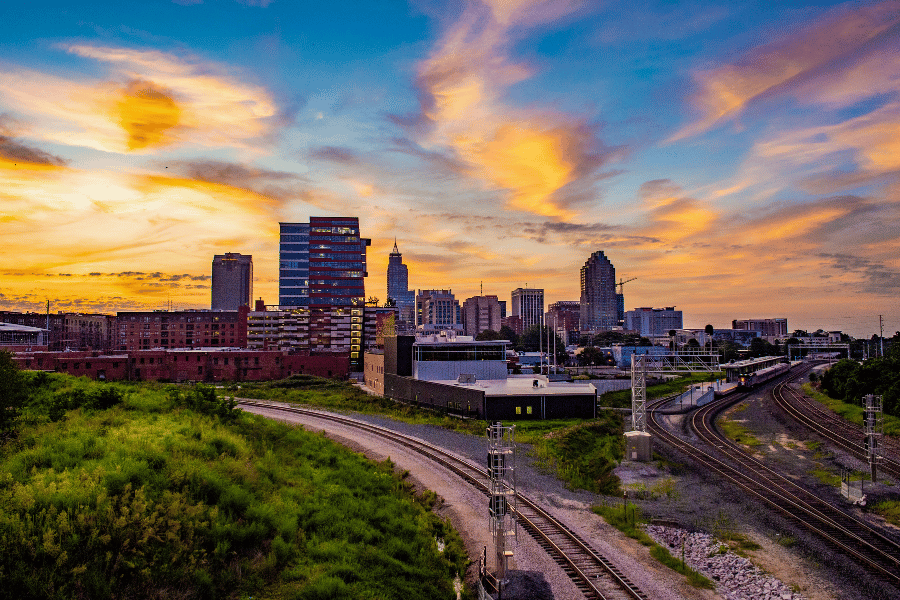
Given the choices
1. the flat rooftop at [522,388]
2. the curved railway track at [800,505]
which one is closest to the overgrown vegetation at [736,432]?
the curved railway track at [800,505]

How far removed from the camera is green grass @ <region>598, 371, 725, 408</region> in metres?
69.8

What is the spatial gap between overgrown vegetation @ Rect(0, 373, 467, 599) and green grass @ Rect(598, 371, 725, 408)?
48225 millimetres

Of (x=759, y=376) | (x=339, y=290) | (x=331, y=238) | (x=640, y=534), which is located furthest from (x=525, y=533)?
(x=331, y=238)

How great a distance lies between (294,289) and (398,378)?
125339mm

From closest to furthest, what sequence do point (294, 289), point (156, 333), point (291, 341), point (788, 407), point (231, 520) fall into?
point (231, 520) < point (788, 407) < point (291, 341) < point (156, 333) < point (294, 289)

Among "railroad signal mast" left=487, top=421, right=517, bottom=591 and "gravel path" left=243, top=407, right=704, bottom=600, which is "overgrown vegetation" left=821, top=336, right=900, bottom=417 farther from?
"railroad signal mast" left=487, top=421, right=517, bottom=591

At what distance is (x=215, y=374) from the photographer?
86000 millimetres

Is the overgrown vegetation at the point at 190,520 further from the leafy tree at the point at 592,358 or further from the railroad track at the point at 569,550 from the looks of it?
the leafy tree at the point at 592,358

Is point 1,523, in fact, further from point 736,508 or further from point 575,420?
point 575,420

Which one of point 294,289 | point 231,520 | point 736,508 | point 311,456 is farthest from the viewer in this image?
point 294,289

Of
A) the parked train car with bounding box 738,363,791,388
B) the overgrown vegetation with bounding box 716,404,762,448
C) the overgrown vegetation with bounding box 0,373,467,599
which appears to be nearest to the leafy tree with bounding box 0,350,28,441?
the overgrown vegetation with bounding box 0,373,467,599

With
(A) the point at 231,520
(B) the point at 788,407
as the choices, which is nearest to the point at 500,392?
(A) the point at 231,520

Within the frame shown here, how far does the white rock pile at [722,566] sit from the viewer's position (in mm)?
18938

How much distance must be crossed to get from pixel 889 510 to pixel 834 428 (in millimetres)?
28101
